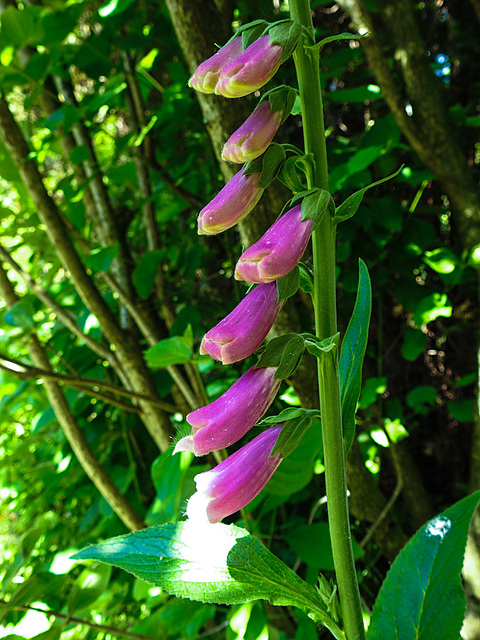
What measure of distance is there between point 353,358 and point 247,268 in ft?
0.39

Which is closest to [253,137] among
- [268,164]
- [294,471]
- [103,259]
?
[268,164]

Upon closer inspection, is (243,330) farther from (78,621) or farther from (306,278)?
(78,621)

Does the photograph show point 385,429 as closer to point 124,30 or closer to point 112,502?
point 112,502

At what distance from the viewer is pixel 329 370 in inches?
13.2

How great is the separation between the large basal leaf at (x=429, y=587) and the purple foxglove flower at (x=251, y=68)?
0.32 m

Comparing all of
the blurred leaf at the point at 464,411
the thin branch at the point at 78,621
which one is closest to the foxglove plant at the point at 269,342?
the thin branch at the point at 78,621

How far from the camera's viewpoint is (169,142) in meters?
1.04

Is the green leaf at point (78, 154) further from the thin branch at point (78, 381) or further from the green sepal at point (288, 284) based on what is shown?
the green sepal at point (288, 284)

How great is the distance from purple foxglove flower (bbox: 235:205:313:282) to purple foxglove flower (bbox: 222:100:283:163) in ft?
0.15

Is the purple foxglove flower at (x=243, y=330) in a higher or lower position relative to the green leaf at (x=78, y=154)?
lower

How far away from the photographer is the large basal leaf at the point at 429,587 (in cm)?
35

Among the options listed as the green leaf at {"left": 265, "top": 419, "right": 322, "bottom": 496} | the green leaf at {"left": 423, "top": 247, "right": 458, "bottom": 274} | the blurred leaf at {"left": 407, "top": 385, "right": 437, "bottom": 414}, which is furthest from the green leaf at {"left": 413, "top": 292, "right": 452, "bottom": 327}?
the green leaf at {"left": 265, "top": 419, "right": 322, "bottom": 496}

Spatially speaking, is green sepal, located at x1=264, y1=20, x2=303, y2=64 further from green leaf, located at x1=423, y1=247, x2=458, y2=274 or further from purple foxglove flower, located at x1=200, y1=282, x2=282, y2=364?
green leaf, located at x1=423, y1=247, x2=458, y2=274

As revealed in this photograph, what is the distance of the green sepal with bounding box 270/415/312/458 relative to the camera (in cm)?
35
